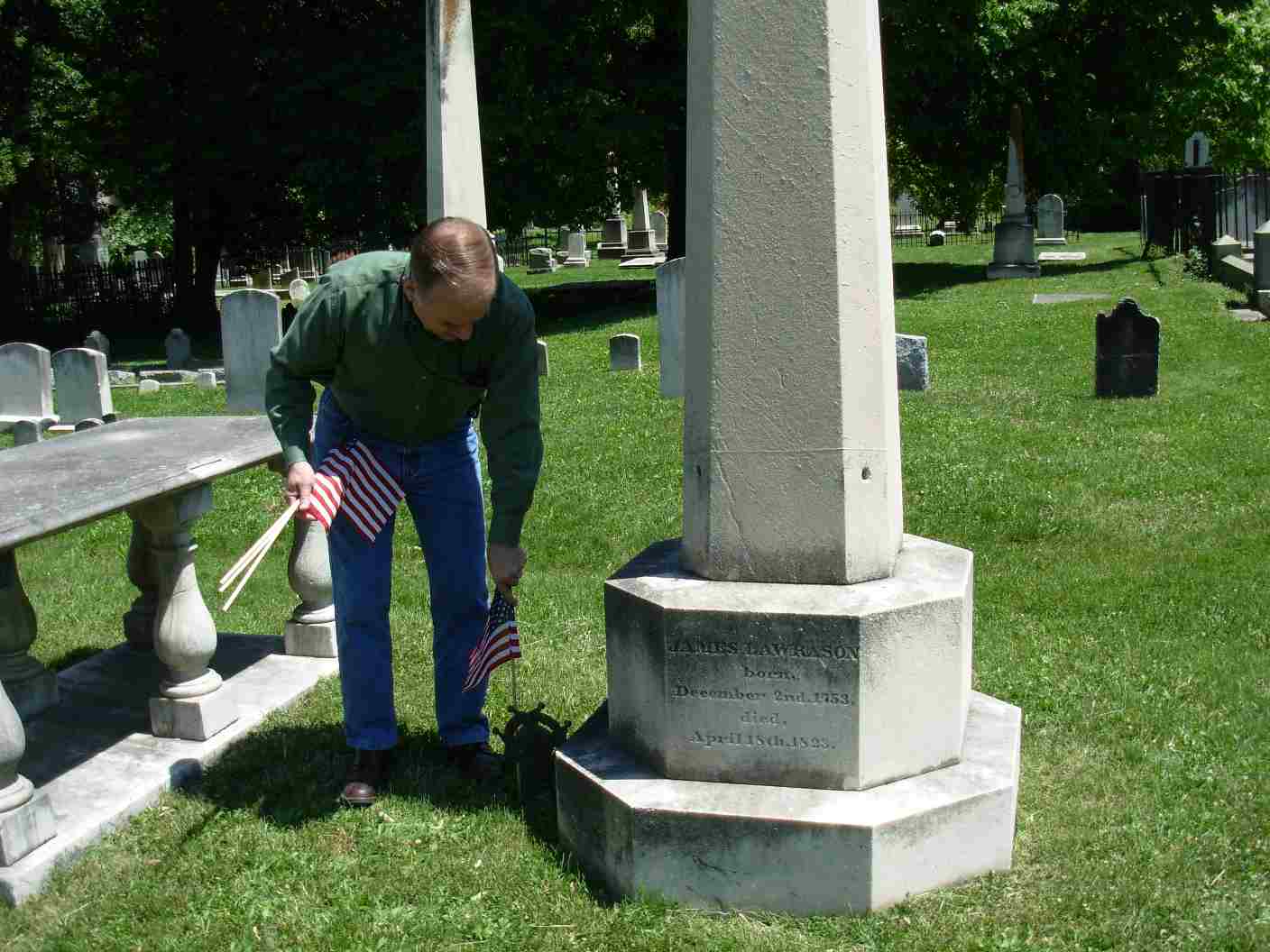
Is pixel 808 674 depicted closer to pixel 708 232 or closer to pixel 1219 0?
pixel 708 232

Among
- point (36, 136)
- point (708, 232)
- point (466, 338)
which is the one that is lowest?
point (466, 338)

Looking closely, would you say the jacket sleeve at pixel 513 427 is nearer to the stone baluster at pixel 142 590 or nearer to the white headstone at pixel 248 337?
the stone baluster at pixel 142 590

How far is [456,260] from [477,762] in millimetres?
1814

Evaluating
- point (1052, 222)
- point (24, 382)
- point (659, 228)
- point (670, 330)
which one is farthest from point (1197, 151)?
point (24, 382)

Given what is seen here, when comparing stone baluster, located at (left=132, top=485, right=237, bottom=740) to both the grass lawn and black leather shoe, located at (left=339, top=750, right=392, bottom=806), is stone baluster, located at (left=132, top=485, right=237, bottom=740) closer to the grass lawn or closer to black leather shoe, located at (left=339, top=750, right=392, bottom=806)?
the grass lawn

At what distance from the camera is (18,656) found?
5543 millimetres

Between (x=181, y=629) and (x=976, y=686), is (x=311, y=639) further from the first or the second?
(x=976, y=686)

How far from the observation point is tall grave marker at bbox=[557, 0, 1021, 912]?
11.8 feet

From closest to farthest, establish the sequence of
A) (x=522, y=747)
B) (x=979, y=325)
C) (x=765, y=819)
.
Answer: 1. (x=765, y=819)
2. (x=522, y=747)
3. (x=979, y=325)

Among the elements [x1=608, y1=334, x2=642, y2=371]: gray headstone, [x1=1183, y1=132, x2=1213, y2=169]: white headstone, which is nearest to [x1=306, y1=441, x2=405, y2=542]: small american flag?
[x1=608, y1=334, x2=642, y2=371]: gray headstone

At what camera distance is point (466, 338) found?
4023 millimetres

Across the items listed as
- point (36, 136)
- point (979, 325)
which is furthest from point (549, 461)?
point (36, 136)

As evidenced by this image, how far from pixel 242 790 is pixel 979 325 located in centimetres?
1347

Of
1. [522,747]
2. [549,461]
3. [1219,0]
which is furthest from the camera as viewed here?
[1219,0]
